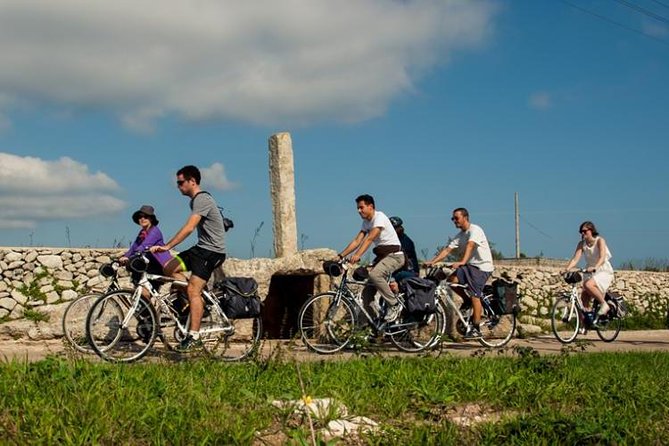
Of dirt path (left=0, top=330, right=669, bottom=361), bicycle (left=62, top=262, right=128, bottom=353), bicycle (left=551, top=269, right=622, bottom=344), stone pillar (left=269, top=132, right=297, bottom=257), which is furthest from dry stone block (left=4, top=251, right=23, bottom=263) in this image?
bicycle (left=551, top=269, right=622, bottom=344)

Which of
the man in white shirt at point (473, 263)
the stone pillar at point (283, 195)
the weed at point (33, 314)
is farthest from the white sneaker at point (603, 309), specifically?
the weed at point (33, 314)

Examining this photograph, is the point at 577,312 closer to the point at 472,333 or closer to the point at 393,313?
the point at 472,333

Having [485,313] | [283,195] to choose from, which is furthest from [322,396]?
[283,195]

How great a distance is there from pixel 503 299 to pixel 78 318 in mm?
5950

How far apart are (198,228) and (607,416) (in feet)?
15.8

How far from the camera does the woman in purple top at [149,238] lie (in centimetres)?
888

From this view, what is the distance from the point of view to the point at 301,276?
1333 cm

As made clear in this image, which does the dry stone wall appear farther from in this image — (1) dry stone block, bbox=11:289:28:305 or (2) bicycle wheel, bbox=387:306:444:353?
(2) bicycle wheel, bbox=387:306:444:353

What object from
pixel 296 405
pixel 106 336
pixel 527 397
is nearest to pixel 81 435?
pixel 296 405

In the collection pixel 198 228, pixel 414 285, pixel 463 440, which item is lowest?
pixel 463 440

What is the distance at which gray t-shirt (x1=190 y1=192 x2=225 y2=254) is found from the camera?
330 inches

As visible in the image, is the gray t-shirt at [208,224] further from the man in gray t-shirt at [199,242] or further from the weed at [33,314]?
the weed at [33,314]

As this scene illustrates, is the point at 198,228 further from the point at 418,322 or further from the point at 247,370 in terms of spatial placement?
the point at 418,322

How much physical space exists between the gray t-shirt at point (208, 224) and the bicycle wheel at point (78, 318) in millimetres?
1274
